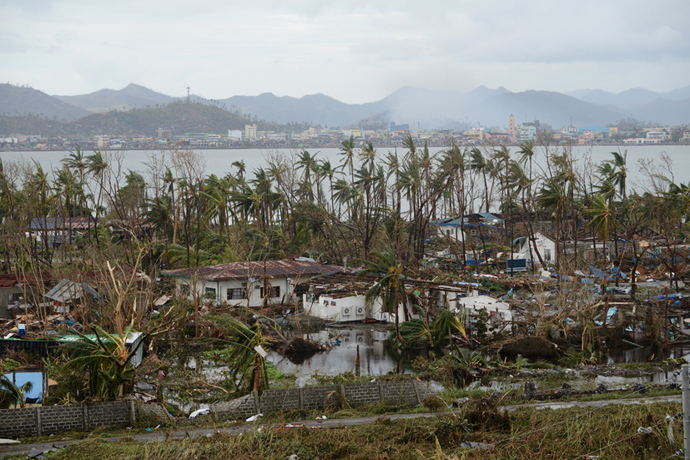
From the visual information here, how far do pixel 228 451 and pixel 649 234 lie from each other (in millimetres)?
44594

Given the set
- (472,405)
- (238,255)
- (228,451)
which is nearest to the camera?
(228,451)

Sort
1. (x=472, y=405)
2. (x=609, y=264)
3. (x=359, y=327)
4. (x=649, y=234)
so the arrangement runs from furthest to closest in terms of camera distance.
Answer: (x=649, y=234), (x=609, y=264), (x=359, y=327), (x=472, y=405)

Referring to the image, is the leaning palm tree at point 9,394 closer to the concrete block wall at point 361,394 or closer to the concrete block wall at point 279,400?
the concrete block wall at point 279,400

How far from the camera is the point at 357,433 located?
14.4 meters

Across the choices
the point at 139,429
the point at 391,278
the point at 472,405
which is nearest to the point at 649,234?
the point at 391,278

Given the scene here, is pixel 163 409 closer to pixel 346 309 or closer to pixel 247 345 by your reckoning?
pixel 247 345

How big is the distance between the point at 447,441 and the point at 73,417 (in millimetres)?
8080

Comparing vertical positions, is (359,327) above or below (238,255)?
below

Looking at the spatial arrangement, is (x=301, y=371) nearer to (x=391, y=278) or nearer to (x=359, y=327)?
(x=391, y=278)

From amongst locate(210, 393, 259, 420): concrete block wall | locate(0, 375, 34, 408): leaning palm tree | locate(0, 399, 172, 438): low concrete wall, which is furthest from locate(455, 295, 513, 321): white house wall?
locate(0, 375, 34, 408): leaning palm tree

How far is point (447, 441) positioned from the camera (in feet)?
46.7

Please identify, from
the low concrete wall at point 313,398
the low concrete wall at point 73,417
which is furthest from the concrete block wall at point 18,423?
the low concrete wall at point 313,398

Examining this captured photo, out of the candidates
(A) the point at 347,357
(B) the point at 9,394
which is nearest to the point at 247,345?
(B) the point at 9,394

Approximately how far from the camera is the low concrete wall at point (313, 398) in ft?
55.1
